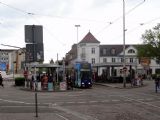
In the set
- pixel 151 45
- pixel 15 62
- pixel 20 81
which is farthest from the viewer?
pixel 15 62

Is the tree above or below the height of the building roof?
below

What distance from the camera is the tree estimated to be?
5050 centimetres

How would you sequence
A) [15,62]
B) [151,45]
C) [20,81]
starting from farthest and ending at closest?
[15,62], [20,81], [151,45]

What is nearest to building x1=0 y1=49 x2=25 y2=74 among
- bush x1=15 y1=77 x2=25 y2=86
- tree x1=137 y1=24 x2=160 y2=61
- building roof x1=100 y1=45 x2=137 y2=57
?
bush x1=15 y1=77 x2=25 y2=86

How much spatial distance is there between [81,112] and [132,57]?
109258mm

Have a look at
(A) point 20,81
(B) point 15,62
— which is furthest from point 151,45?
(B) point 15,62

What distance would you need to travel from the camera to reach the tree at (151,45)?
50.5 metres

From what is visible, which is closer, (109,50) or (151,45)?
(151,45)

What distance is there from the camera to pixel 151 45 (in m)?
51.1

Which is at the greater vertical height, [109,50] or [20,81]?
[109,50]

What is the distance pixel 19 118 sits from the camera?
18.9 meters

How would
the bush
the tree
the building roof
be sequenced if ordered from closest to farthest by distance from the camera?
the tree, the bush, the building roof

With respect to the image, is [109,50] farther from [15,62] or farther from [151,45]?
[151,45]

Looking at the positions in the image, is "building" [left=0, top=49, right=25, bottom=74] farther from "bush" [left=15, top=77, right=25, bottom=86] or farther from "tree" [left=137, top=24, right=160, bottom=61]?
"tree" [left=137, top=24, right=160, bottom=61]
